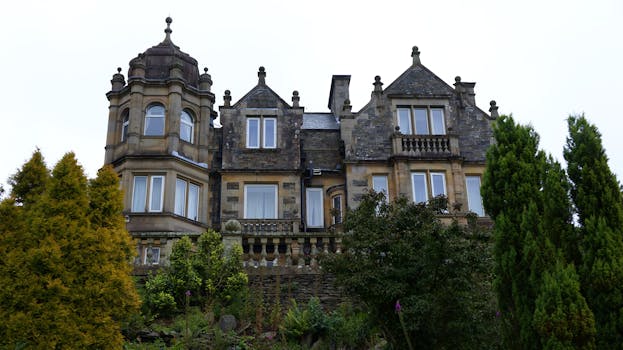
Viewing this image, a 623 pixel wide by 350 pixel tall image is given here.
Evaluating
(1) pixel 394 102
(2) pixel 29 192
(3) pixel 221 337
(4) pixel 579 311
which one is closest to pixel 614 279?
(4) pixel 579 311

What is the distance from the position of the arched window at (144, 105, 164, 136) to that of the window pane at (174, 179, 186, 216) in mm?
2297

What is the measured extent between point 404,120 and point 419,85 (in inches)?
70.6

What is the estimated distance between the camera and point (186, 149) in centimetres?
2447

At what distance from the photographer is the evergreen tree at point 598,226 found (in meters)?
8.26

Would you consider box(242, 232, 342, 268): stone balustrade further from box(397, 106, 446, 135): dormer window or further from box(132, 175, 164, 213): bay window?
box(397, 106, 446, 135): dormer window

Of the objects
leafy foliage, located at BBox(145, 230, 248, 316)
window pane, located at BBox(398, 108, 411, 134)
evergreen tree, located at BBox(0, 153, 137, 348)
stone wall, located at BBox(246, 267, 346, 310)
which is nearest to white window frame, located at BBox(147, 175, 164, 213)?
leafy foliage, located at BBox(145, 230, 248, 316)

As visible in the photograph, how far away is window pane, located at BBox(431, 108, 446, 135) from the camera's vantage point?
2573 centimetres

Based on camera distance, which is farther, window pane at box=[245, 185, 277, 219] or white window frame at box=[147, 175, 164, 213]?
window pane at box=[245, 185, 277, 219]

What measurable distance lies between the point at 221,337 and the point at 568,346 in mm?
7115

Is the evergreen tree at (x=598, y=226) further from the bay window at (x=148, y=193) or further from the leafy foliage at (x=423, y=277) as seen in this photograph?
the bay window at (x=148, y=193)

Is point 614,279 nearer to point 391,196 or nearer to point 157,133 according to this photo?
point 391,196

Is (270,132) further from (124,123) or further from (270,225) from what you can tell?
(124,123)

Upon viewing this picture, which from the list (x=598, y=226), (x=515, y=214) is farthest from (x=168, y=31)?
(x=598, y=226)

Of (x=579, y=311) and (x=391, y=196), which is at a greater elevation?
(x=391, y=196)
